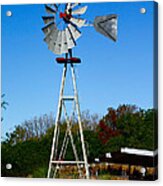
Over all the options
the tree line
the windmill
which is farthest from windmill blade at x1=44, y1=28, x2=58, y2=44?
the tree line

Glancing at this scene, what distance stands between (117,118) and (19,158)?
13.3 inches

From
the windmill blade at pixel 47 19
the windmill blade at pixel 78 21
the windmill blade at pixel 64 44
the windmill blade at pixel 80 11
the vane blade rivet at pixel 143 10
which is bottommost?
the windmill blade at pixel 64 44

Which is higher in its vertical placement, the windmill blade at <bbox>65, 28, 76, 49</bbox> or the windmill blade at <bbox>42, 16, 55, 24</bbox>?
the windmill blade at <bbox>42, 16, 55, 24</bbox>

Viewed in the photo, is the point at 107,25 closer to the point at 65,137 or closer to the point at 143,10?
the point at 143,10

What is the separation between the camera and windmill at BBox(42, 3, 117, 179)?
2.38 m

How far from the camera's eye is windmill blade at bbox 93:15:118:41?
7.73 feet

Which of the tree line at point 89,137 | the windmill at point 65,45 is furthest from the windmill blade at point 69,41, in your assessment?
the tree line at point 89,137

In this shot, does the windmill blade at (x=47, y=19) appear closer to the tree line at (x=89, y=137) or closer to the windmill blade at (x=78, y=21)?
the windmill blade at (x=78, y=21)

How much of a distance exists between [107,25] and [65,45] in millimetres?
145

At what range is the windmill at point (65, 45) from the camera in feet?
7.79

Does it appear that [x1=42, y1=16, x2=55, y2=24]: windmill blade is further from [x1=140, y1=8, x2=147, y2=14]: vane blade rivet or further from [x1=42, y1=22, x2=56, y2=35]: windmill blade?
[x1=140, y1=8, x2=147, y2=14]: vane blade rivet

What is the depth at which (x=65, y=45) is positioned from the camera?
2393 mm


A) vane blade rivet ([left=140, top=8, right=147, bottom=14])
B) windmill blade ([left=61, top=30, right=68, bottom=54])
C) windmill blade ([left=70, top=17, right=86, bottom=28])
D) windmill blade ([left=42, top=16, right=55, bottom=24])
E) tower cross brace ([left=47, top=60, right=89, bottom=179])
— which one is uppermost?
vane blade rivet ([left=140, top=8, right=147, bottom=14])

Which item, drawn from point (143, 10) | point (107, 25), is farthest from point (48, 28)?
point (143, 10)
